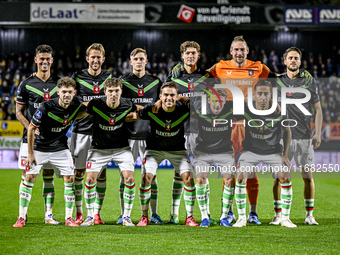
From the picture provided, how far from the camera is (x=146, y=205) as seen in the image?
18.8 feet

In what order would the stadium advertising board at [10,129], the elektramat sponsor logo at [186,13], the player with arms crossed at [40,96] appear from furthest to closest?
the elektramat sponsor logo at [186,13], the stadium advertising board at [10,129], the player with arms crossed at [40,96]

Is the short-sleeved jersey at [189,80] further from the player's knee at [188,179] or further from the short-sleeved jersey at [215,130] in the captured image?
the player's knee at [188,179]

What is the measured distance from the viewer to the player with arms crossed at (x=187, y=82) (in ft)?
19.6

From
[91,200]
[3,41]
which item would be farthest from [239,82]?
[3,41]

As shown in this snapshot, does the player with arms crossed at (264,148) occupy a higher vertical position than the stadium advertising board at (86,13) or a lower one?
lower

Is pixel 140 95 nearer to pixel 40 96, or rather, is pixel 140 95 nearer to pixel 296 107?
pixel 40 96

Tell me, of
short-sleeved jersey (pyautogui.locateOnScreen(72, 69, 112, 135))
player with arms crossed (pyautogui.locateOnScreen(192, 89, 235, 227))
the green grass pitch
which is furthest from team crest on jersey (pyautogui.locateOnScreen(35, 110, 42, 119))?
player with arms crossed (pyautogui.locateOnScreen(192, 89, 235, 227))

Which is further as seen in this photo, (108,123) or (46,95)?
(46,95)

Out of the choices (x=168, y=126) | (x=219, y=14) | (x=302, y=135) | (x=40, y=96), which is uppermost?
(x=219, y=14)

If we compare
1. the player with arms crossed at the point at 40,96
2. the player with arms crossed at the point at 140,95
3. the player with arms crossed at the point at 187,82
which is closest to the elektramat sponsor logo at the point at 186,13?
the player with arms crossed at the point at 187,82

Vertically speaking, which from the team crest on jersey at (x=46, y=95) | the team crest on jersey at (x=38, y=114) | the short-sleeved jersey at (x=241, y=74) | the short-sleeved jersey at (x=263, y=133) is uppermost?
the short-sleeved jersey at (x=241, y=74)

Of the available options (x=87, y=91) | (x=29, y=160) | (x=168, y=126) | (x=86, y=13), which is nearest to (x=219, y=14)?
(x=86, y=13)

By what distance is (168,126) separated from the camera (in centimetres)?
575

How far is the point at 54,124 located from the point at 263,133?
2478mm
